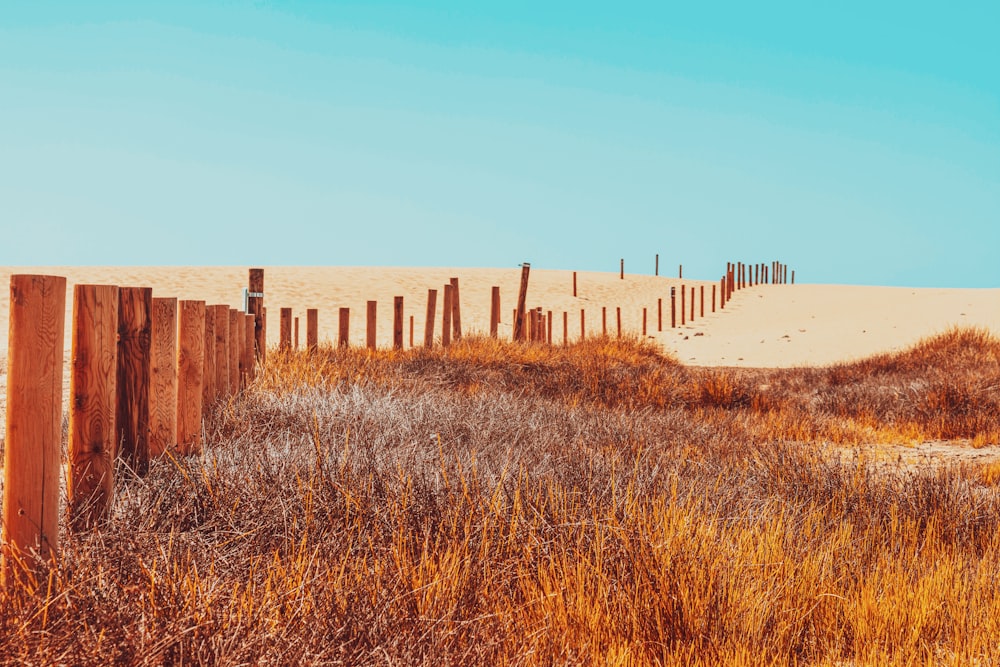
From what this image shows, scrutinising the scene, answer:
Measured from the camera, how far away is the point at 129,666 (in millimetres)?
2168

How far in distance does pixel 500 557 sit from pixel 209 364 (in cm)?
297

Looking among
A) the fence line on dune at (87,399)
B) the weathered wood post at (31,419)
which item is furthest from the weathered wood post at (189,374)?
the weathered wood post at (31,419)

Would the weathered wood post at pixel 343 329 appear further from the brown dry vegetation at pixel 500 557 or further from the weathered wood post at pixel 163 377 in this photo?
the weathered wood post at pixel 163 377

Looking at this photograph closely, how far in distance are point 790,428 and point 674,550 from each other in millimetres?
5712

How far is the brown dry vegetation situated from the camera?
2.51 meters

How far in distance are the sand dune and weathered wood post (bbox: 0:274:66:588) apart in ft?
31.0

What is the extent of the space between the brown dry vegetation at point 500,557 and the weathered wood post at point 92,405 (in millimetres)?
151

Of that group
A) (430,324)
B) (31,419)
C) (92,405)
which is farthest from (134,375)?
(430,324)

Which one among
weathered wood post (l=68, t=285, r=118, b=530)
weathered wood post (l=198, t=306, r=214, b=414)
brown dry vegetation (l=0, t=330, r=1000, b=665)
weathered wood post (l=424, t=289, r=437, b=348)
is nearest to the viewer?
brown dry vegetation (l=0, t=330, r=1000, b=665)

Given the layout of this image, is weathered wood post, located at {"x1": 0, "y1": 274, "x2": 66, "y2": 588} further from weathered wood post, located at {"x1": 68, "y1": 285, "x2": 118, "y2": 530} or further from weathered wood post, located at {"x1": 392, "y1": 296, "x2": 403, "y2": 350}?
weathered wood post, located at {"x1": 392, "y1": 296, "x2": 403, "y2": 350}

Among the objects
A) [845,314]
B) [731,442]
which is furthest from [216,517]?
[845,314]

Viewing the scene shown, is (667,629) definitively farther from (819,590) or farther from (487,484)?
(487,484)

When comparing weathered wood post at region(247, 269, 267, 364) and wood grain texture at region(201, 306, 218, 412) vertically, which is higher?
weathered wood post at region(247, 269, 267, 364)

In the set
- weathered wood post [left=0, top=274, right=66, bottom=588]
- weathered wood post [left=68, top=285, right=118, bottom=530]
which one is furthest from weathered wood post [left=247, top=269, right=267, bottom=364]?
weathered wood post [left=0, top=274, right=66, bottom=588]
